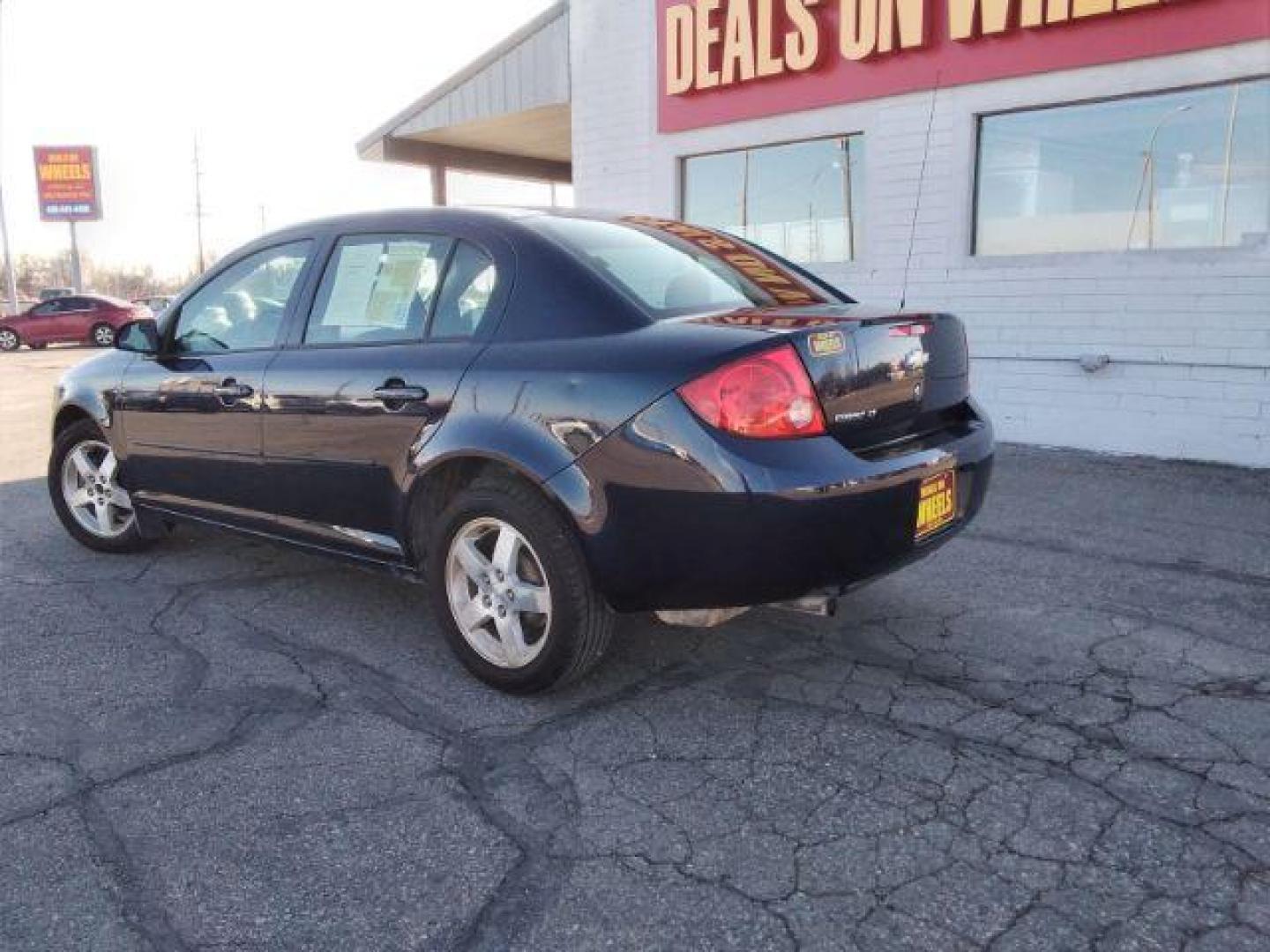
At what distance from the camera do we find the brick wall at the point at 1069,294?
23.1ft

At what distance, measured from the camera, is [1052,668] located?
11.3 ft

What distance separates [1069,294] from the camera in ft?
25.5

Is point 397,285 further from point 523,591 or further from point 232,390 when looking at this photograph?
point 523,591

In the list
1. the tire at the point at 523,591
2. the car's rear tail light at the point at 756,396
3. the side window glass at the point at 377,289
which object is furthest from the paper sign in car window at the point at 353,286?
the car's rear tail light at the point at 756,396

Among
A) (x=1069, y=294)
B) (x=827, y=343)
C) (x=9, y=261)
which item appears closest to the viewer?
(x=827, y=343)

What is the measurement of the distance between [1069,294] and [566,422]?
241 inches

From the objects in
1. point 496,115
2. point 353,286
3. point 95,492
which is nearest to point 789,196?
point 496,115

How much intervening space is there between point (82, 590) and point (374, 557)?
1741 millimetres

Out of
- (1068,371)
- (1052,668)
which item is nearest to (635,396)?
(1052,668)

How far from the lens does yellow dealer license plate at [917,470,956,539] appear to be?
303cm

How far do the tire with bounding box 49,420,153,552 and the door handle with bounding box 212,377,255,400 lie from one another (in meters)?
1.13

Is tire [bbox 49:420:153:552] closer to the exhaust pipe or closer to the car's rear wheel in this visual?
the exhaust pipe

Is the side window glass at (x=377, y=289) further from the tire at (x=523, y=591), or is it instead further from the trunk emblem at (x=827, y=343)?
the trunk emblem at (x=827, y=343)

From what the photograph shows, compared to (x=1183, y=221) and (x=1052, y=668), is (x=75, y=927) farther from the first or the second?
(x=1183, y=221)
